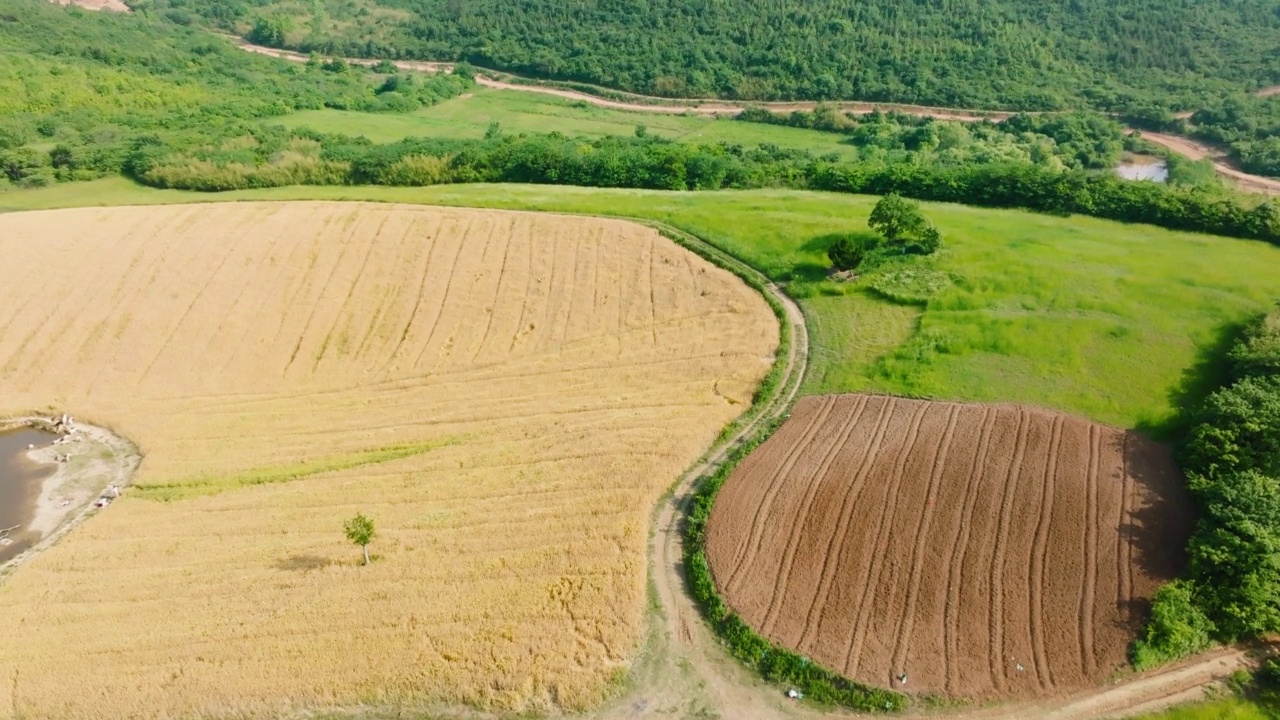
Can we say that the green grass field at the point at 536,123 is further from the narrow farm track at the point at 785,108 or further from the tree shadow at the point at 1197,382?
the tree shadow at the point at 1197,382

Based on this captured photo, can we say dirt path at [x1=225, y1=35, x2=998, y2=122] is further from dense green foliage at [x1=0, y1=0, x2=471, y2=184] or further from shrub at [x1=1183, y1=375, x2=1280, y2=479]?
shrub at [x1=1183, y1=375, x2=1280, y2=479]

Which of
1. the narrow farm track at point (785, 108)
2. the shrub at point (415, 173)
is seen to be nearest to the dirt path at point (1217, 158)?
the narrow farm track at point (785, 108)

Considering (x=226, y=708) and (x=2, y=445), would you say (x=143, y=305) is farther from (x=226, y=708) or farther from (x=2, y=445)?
(x=226, y=708)

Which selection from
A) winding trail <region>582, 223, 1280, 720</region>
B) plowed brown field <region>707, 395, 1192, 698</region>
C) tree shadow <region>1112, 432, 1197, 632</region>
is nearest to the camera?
winding trail <region>582, 223, 1280, 720</region>

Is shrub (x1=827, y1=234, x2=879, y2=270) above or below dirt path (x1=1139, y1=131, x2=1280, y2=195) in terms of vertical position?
above

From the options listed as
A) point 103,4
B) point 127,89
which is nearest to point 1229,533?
point 127,89

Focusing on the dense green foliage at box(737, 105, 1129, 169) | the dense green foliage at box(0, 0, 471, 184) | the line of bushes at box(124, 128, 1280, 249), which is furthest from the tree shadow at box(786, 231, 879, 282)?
the dense green foliage at box(0, 0, 471, 184)

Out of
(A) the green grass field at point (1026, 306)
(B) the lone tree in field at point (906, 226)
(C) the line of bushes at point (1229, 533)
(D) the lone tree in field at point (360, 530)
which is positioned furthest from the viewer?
(B) the lone tree in field at point (906, 226)
